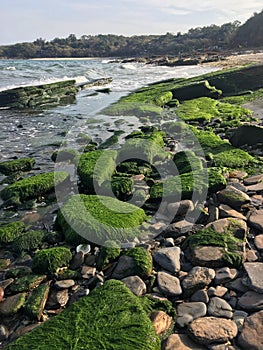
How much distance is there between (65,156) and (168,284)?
216 inches

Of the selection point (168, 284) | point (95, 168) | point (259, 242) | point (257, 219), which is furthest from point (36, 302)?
Answer: point (95, 168)

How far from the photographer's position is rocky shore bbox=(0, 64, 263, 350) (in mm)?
2861

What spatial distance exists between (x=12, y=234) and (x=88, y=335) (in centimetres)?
249

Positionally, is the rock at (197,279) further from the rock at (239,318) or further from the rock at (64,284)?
the rock at (64,284)

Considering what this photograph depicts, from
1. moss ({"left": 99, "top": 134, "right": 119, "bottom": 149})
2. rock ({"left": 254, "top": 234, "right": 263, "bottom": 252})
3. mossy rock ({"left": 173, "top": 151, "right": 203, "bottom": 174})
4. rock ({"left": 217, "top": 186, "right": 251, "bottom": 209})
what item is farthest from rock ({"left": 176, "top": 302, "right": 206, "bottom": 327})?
moss ({"left": 99, "top": 134, "right": 119, "bottom": 149})

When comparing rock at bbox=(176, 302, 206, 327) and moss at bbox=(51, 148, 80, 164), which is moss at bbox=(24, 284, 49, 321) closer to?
rock at bbox=(176, 302, 206, 327)

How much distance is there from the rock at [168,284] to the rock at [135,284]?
19cm

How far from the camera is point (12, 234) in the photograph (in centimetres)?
478

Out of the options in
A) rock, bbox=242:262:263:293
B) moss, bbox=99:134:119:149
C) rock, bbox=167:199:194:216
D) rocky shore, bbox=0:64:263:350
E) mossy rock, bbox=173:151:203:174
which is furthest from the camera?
moss, bbox=99:134:119:149

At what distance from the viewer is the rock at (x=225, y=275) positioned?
3.51 metres

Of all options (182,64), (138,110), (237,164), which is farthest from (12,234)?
(182,64)

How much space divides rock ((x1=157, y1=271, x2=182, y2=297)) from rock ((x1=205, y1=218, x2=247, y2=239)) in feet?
3.41

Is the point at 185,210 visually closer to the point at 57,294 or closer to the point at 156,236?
the point at 156,236

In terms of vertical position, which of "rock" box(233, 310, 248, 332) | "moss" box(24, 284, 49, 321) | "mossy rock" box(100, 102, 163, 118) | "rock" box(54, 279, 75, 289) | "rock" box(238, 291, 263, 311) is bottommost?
"mossy rock" box(100, 102, 163, 118)
